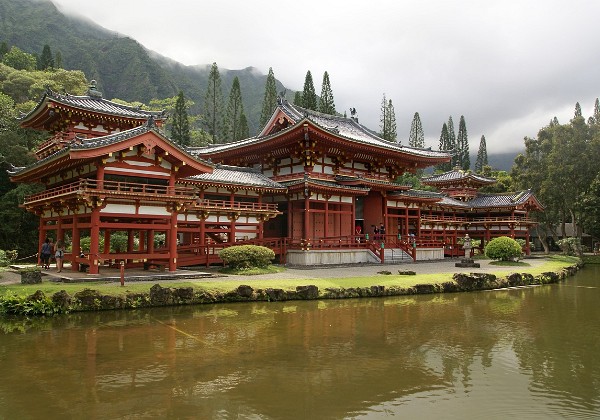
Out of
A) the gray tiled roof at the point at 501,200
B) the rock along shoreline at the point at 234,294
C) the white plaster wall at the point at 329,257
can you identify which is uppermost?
the gray tiled roof at the point at 501,200

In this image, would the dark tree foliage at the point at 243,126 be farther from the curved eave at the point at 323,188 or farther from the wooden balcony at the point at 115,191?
the wooden balcony at the point at 115,191

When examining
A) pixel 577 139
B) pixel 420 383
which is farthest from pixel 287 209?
pixel 577 139

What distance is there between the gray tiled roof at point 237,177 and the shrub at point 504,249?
16.2m

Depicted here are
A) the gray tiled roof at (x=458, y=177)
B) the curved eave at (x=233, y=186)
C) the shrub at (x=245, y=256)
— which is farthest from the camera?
the gray tiled roof at (x=458, y=177)

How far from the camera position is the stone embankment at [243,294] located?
14719 mm

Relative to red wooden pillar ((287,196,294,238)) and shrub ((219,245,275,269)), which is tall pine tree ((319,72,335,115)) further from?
shrub ((219,245,275,269))

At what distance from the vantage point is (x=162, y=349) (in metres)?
10.4

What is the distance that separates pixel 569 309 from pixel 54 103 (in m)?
25.8

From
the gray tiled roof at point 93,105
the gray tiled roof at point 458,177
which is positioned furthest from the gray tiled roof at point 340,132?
the gray tiled roof at point 458,177

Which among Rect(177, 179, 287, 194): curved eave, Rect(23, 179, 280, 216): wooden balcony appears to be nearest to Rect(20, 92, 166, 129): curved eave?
Rect(177, 179, 287, 194): curved eave

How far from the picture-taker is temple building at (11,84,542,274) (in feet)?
66.3

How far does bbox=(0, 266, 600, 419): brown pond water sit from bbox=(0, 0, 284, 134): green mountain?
4050 inches

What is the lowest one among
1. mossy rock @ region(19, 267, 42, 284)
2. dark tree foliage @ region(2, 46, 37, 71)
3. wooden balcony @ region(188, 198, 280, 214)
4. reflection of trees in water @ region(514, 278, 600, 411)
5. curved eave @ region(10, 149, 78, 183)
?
reflection of trees in water @ region(514, 278, 600, 411)

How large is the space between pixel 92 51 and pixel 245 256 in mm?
111206
